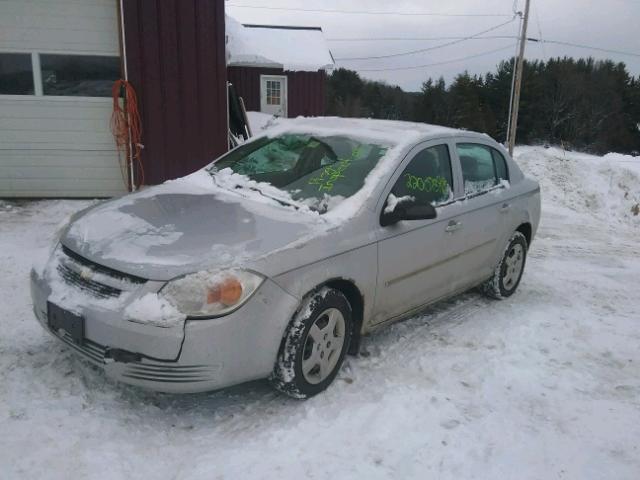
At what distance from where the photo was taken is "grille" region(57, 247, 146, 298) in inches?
113

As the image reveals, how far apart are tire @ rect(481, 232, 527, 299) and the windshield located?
1925 mm

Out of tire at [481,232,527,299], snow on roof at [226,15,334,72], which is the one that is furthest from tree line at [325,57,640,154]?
tire at [481,232,527,299]

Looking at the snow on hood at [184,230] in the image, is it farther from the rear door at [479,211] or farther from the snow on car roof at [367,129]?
the rear door at [479,211]

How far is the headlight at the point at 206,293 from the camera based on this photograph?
2783 mm

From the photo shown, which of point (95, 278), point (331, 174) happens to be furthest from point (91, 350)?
point (331, 174)

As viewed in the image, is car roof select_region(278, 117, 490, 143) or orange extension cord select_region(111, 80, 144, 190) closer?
car roof select_region(278, 117, 490, 143)

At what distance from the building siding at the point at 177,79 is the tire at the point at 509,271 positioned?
526 cm

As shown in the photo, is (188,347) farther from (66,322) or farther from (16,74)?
(16,74)

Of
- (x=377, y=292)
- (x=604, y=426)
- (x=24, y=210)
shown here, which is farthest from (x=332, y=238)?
(x=24, y=210)

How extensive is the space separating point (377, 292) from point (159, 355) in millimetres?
1510

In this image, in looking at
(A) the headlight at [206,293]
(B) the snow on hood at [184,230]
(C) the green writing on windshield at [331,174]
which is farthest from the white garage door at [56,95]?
(A) the headlight at [206,293]

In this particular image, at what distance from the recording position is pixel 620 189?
40.7 feet

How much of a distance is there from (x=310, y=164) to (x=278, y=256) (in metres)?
1.28

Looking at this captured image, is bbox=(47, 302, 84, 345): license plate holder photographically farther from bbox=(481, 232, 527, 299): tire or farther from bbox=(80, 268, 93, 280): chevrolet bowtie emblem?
bbox=(481, 232, 527, 299): tire
